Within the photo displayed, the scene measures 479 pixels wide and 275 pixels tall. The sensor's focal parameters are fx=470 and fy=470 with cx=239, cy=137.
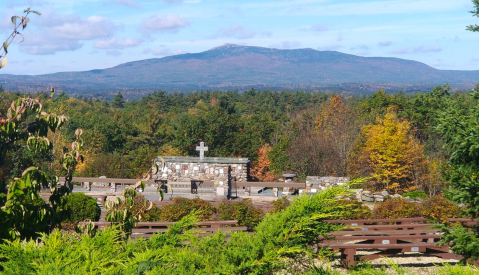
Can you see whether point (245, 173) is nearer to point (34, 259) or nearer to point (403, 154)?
point (403, 154)

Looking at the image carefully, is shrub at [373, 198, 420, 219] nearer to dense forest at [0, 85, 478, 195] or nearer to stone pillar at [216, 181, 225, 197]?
dense forest at [0, 85, 478, 195]

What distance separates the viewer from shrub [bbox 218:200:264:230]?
441 inches

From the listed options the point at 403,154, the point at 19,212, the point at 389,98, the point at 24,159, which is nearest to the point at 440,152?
the point at 403,154

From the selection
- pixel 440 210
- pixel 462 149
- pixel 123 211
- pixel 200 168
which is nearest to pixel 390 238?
pixel 462 149

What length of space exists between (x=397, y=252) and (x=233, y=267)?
21.3 ft

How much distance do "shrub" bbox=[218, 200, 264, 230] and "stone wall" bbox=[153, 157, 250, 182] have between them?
4.88 metres

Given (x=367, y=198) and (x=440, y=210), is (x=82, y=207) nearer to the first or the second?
(x=440, y=210)

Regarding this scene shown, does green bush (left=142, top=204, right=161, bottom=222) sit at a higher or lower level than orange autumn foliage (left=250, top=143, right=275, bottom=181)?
higher

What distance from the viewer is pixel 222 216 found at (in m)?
11.4

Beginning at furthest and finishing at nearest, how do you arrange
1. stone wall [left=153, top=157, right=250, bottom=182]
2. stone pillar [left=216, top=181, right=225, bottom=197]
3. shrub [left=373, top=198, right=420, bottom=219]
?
stone wall [left=153, top=157, right=250, bottom=182] → stone pillar [left=216, top=181, right=225, bottom=197] → shrub [left=373, top=198, right=420, bottom=219]

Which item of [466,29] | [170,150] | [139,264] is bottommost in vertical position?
[170,150]

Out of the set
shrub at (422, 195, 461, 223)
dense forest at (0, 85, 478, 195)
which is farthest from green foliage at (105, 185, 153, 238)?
shrub at (422, 195, 461, 223)

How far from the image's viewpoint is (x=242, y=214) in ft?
37.2

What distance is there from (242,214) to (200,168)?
5.96 m
